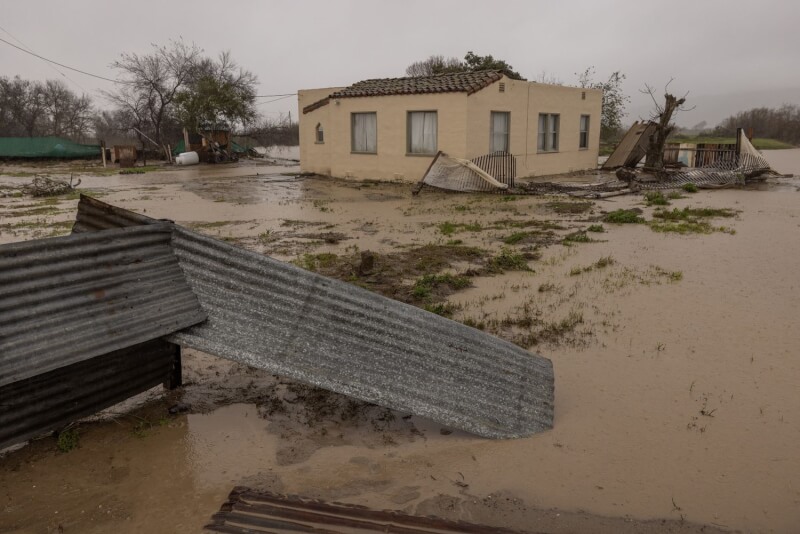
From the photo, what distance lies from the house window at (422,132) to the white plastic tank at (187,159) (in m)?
18.2

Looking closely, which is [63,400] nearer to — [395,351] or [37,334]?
[37,334]

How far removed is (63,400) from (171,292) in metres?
0.94

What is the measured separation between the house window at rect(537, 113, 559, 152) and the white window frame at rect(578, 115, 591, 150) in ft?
6.75

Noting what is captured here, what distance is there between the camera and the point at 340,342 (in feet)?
12.2

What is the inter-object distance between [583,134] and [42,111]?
48769 millimetres

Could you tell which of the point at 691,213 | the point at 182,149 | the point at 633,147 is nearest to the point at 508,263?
the point at 691,213

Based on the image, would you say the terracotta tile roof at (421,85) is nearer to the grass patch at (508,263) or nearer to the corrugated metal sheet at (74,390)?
the grass patch at (508,263)

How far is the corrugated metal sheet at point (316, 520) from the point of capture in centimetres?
285

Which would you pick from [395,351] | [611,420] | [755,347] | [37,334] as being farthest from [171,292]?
[755,347]

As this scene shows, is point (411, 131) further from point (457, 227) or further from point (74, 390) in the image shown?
point (74, 390)

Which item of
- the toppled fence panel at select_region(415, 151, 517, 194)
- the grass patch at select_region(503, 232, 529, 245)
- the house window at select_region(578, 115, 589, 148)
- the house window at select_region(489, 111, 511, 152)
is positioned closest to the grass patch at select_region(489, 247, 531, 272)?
the grass patch at select_region(503, 232, 529, 245)

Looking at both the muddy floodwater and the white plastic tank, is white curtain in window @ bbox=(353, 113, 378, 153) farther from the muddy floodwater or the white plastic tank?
the white plastic tank

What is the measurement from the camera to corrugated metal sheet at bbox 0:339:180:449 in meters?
3.26

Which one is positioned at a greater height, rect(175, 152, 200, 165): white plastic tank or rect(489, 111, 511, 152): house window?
rect(489, 111, 511, 152): house window
